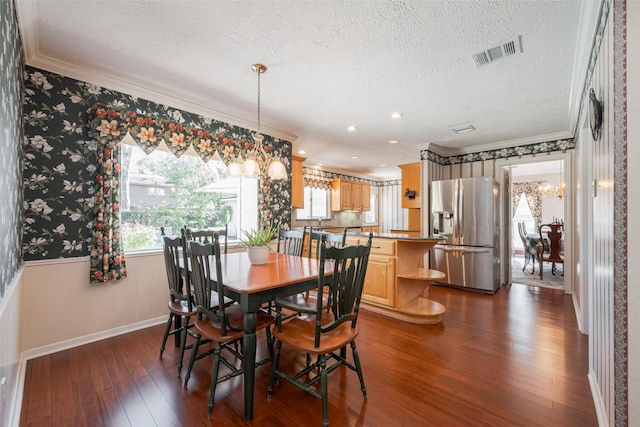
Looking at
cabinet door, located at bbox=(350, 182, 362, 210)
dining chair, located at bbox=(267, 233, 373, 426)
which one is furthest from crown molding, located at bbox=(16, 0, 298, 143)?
cabinet door, located at bbox=(350, 182, 362, 210)

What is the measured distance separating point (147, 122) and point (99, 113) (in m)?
0.40

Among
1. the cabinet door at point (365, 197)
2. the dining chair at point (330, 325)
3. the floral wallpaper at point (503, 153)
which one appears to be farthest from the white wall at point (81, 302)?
the cabinet door at point (365, 197)

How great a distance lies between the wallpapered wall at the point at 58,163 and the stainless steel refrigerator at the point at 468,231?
4.79 metres

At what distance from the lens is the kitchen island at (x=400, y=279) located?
126 inches

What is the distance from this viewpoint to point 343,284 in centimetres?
174

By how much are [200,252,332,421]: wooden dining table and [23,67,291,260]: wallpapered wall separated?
4.96ft

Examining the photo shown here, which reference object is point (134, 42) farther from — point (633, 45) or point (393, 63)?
point (633, 45)

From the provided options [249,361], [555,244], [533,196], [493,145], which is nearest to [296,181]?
Answer: [493,145]

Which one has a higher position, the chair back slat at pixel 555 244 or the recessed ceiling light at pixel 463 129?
the recessed ceiling light at pixel 463 129

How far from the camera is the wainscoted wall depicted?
1.38m

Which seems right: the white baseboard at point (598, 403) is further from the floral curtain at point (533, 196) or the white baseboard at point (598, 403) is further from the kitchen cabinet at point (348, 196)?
the floral curtain at point (533, 196)

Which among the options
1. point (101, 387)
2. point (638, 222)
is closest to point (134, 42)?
point (101, 387)

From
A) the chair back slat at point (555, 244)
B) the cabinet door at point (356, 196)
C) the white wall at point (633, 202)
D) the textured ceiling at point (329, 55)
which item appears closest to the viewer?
the white wall at point (633, 202)

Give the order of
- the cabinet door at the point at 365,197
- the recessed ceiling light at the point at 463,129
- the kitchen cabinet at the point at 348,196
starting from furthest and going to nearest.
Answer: the cabinet door at the point at 365,197 → the kitchen cabinet at the point at 348,196 → the recessed ceiling light at the point at 463,129
